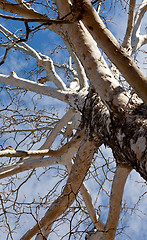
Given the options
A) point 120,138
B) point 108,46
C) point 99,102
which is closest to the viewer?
point 108,46

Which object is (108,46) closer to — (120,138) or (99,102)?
(120,138)

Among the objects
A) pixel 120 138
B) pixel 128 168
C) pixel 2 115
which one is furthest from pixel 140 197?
pixel 2 115

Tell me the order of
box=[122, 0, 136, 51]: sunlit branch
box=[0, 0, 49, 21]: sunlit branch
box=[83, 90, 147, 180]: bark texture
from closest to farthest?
box=[83, 90, 147, 180]: bark texture, box=[0, 0, 49, 21]: sunlit branch, box=[122, 0, 136, 51]: sunlit branch

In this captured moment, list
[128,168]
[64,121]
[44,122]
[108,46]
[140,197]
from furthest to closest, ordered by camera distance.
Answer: [44,122]
[64,121]
[140,197]
[128,168]
[108,46]

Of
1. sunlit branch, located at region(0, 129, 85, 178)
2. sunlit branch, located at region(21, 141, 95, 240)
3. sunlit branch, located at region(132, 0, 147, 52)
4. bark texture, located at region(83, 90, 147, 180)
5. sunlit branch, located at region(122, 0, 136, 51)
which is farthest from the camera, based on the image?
sunlit branch, located at region(132, 0, 147, 52)

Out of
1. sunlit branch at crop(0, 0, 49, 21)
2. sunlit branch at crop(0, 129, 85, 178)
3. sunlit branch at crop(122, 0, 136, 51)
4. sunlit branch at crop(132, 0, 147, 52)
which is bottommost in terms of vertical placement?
sunlit branch at crop(0, 129, 85, 178)

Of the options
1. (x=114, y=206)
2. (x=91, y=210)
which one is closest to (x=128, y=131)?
(x=114, y=206)

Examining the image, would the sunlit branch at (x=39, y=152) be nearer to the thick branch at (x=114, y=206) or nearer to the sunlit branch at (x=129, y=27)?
the thick branch at (x=114, y=206)

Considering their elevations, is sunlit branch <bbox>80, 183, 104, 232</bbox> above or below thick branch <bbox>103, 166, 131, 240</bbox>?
above

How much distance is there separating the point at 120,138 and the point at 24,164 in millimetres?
1528

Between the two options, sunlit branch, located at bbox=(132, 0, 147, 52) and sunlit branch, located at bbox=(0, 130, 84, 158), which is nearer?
sunlit branch, located at bbox=(0, 130, 84, 158)

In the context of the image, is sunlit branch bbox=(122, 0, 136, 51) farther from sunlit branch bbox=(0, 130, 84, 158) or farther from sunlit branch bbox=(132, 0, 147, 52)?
sunlit branch bbox=(0, 130, 84, 158)

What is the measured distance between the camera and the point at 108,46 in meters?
1.70

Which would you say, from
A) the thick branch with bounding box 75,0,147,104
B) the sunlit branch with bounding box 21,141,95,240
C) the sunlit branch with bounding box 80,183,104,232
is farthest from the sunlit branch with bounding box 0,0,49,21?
the sunlit branch with bounding box 80,183,104,232
